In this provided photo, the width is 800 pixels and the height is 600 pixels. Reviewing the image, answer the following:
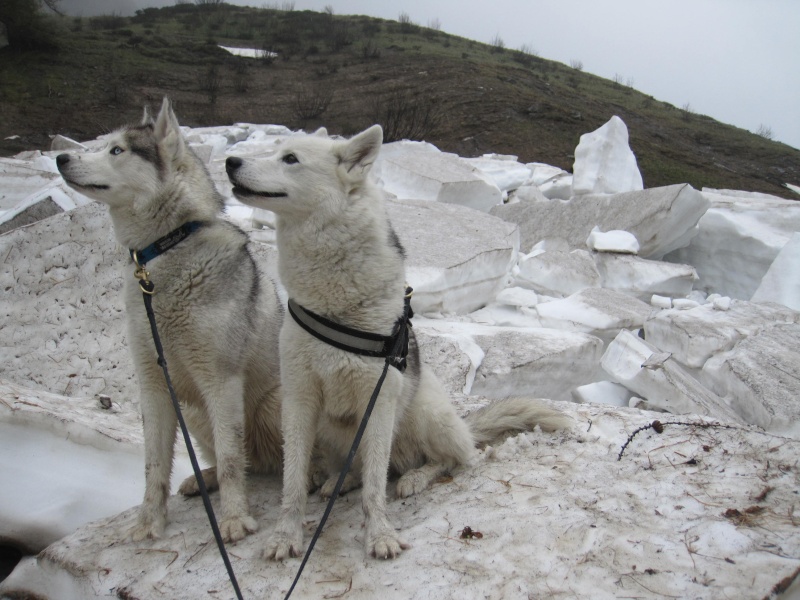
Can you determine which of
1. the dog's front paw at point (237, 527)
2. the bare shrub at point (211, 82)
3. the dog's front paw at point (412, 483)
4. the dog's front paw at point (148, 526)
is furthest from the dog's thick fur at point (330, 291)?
the bare shrub at point (211, 82)

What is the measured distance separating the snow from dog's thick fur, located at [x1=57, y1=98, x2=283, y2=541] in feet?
0.79

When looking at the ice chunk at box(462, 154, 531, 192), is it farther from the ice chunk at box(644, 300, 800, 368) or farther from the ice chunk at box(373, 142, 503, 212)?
the ice chunk at box(644, 300, 800, 368)

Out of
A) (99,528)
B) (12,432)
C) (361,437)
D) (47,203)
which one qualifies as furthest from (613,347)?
(47,203)

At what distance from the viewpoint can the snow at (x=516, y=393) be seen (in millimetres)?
2084

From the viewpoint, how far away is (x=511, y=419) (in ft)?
10.4

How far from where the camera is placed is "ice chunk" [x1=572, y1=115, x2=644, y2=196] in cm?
995

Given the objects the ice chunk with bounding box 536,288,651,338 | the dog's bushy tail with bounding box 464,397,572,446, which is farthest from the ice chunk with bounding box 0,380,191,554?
the ice chunk with bounding box 536,288,651,338

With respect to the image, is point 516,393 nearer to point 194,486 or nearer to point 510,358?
point 510,358

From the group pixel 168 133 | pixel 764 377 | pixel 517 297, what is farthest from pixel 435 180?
pixel 168 133

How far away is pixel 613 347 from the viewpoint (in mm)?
4938

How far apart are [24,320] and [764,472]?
15.7 feet

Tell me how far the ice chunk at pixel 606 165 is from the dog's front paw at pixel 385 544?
8.58 m

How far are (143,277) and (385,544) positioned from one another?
1.46m

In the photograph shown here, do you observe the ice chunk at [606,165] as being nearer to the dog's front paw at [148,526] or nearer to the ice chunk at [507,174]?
the ice chunk at [507,174]
